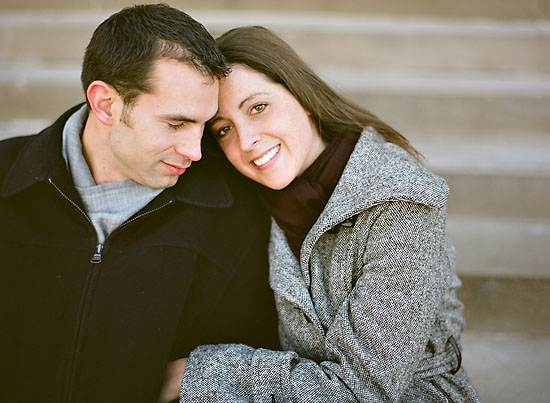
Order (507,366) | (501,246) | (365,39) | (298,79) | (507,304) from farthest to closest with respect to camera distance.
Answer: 1. (365,39)
2. (501,246)
3. (507,304)
4. (507,366)
5. (298,79)

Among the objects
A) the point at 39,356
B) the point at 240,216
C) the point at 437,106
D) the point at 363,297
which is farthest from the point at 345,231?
the point at 437,106

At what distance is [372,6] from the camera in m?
4.12

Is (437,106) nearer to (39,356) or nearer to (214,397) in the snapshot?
(214,397)

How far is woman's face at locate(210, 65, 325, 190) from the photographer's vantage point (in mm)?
2338

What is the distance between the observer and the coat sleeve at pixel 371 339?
2066mm

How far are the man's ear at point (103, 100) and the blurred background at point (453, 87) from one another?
1.91m

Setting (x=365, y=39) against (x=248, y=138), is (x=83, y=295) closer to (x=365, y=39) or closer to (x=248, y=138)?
(x=248, y=138)

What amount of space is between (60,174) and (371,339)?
1232 millimetres

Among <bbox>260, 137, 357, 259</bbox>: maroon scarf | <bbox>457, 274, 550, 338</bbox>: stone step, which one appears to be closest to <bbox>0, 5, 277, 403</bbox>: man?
<bbox>260, 137, 357, 259</bbox>: maroon scarf

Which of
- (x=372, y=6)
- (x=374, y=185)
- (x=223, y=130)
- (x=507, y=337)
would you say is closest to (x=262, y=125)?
(x=223, y=130)

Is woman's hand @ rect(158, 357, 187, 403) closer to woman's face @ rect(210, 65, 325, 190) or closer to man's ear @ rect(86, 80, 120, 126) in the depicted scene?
woman's face @ rect(210, 65, 325, 190)

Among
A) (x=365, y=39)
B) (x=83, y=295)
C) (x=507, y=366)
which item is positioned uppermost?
(x=365, y=39)

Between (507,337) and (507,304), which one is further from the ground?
(507,304)

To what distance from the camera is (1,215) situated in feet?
7.41
